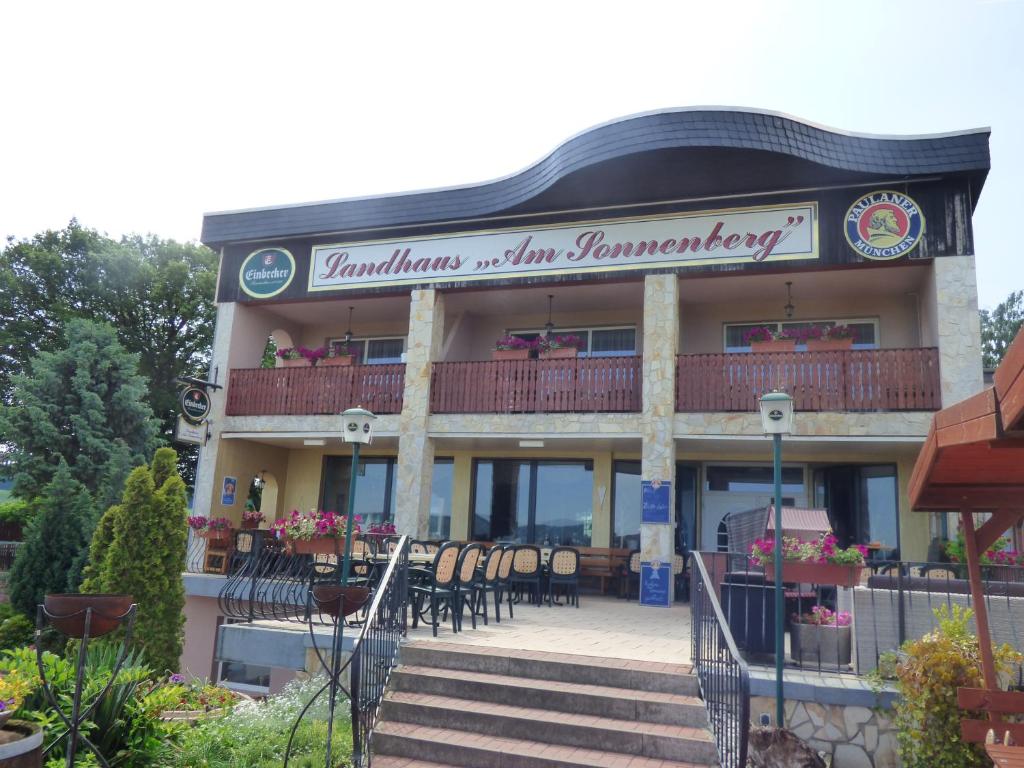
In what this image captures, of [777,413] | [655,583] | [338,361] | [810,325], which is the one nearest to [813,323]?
Result: [810,325]

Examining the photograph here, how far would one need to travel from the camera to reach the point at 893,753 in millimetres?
5547

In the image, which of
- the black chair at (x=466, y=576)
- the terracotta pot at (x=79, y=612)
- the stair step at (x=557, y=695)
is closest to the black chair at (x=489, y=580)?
the black chair at (x=466, y=576)

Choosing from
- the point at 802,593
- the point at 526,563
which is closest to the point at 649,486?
the point at 526,563

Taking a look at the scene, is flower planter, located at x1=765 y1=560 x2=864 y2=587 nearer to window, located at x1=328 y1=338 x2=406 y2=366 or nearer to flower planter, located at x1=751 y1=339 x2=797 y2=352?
flower planter, located at x1=751 y1=339 x2=797 y2=352

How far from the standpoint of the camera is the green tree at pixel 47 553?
12.1 metres

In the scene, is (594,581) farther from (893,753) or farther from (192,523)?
(893,753)

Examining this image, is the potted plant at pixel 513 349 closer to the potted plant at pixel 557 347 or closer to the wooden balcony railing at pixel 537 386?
the potted plant at pixel 557 347

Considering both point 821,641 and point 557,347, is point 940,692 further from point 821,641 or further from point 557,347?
point 557,347

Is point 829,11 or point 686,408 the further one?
point 686,408

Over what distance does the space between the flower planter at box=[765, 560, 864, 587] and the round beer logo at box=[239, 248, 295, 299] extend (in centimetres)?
1103

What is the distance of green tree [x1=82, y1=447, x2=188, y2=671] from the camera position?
309 inches

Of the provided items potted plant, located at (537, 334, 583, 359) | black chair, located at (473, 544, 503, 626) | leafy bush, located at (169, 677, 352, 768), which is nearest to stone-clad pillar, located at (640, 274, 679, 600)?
potted plant, located at (537, 334, 583, 359)

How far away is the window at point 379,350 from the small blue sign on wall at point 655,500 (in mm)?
6585

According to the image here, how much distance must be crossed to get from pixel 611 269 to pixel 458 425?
3.62m
